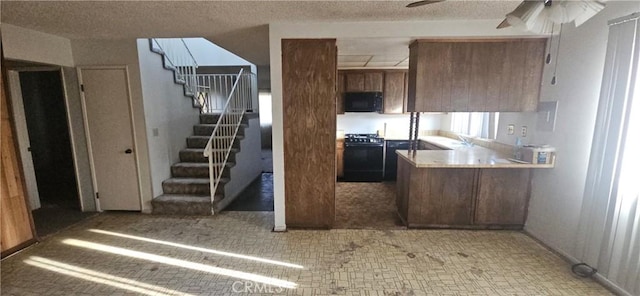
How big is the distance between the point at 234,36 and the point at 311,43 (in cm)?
109

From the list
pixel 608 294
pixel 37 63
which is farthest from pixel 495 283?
pixel 37 63

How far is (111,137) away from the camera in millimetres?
3725

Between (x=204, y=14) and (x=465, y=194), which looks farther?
(x=465, y=194)

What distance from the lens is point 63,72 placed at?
141 inches

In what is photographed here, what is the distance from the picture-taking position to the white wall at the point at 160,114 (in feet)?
12.2

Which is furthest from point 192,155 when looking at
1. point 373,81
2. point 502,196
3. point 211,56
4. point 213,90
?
point 502,196

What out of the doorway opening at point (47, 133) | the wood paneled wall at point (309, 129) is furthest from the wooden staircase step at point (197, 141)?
the wood paneled wall at point (309, 129)

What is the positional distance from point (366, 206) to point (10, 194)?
4.05 meters

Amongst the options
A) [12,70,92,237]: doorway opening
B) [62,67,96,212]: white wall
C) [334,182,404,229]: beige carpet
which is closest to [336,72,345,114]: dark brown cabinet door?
[334,182,404,229]: beige carpet

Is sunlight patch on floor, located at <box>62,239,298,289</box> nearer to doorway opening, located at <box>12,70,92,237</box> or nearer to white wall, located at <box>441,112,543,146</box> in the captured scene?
doorway opening, located at <box>12,70,92,237</box>

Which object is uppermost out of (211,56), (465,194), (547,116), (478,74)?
(211,56)

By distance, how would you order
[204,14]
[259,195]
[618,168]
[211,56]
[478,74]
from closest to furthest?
[618,168], [204,14], [478,74], [259,195], [211,56]

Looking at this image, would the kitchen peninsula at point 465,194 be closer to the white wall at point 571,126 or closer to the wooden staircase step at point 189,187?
the white wall at point 571,126

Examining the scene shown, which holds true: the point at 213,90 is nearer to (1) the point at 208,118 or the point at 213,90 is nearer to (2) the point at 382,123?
(1) the point at 208,118
